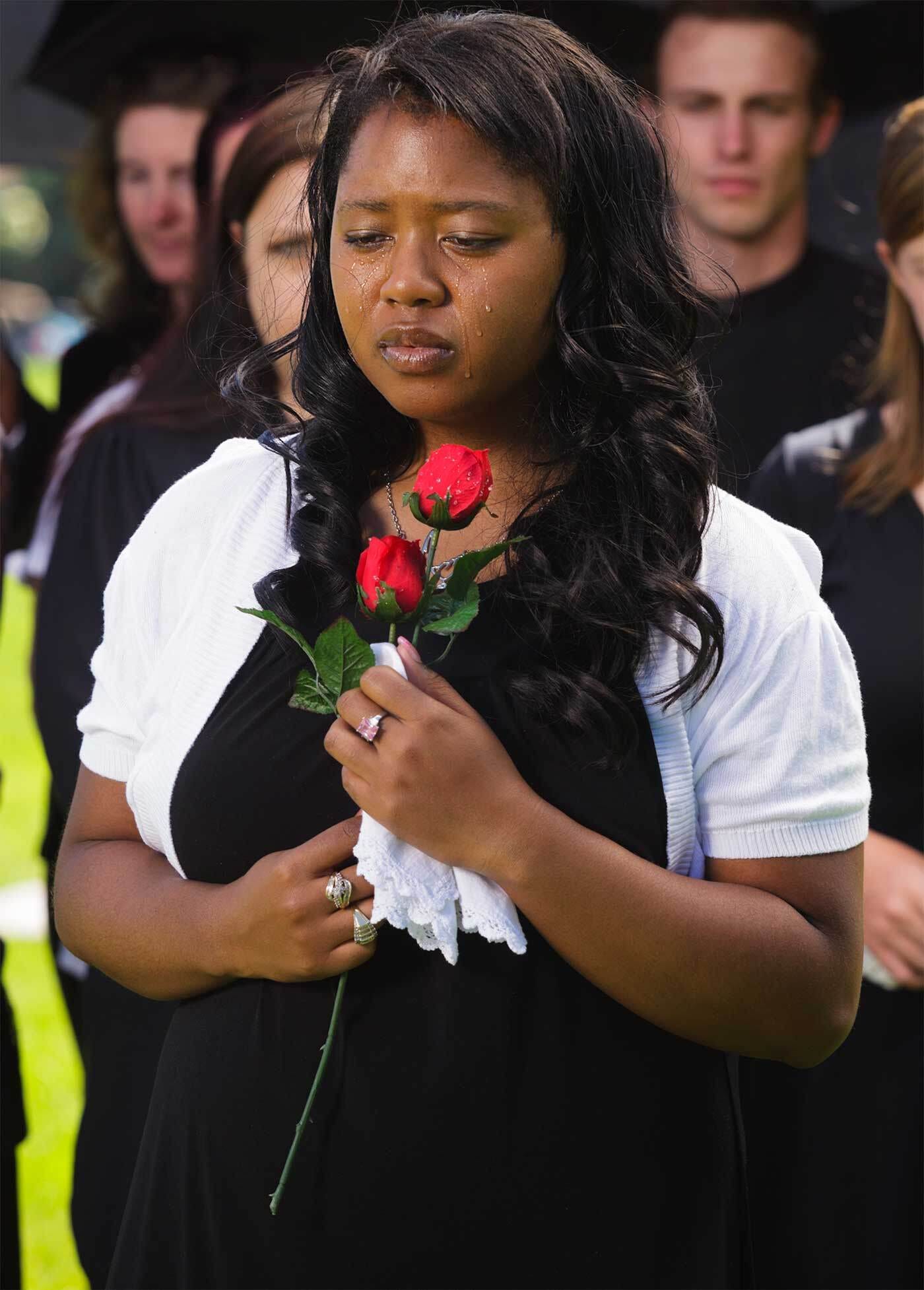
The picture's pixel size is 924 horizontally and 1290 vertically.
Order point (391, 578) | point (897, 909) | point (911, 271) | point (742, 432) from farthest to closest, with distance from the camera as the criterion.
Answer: point (742, 432) → point (911, 271) → point (897, 909) → point (391, 578)

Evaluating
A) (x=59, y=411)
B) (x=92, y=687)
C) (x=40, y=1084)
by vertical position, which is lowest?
(x=40, y=1084)

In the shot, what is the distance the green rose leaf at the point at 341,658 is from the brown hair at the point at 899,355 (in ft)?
5.01

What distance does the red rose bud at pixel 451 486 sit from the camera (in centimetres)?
123

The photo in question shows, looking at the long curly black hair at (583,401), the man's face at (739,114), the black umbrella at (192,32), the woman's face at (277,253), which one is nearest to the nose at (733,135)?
the man's face at (739,114)

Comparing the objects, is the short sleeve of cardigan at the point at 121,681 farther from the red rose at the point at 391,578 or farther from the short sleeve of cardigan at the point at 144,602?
the red rose at the point at 391,578

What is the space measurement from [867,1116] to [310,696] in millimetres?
1582

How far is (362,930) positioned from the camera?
1.32 metres

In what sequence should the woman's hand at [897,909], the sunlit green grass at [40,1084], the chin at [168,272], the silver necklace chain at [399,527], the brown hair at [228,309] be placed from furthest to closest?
the chin at [168,272] → the sunlit green grass at [40,1084] → the woman's hand at [897,909] → the brown hair at [228,309] → the silver necklace chain at [399,527]

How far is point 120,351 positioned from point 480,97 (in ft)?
7.38

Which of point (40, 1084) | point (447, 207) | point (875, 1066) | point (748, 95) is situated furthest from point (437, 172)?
point (40, 1084)

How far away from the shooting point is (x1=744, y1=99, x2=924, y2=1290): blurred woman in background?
241 centimetres

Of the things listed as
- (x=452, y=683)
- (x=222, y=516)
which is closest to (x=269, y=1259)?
(x=452, y=683)

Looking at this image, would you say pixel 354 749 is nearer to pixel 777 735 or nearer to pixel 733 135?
pixel 777 735

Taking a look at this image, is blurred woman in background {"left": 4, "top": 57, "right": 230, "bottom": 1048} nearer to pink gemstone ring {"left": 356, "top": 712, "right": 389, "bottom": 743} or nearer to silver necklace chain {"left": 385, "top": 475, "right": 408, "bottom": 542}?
silver necklace chain {"left": 385, "top": 475, "right": 408, "bottom": 542}
